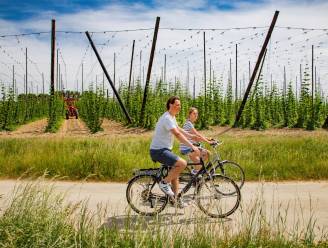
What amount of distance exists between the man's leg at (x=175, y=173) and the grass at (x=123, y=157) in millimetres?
→ 3902

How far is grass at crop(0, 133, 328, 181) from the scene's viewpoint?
482 inches

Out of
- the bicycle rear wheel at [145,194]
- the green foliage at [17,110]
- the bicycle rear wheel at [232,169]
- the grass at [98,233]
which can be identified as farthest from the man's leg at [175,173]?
the green foliage at [17,110]

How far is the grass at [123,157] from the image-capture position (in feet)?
40.2

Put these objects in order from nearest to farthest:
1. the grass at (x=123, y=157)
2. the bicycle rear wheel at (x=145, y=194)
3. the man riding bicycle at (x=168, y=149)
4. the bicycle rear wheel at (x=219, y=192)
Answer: the man riding bicycle at (x=168, y=149) → the bicycle rear wheel at (x=219, y=192) → the bicycle rear wheel at (x=145, y=194) → the grass at (x=123, y=157)

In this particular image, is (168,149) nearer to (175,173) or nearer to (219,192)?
(175,173)

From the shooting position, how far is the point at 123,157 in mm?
12516

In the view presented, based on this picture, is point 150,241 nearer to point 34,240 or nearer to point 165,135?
point 34,240

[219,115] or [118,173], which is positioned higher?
[219,115]

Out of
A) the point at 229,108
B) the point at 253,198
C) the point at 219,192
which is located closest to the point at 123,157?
the point at 253,198

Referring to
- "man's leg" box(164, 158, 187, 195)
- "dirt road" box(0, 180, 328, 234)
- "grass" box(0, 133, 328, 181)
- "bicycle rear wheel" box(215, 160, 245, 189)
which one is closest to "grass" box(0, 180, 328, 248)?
"dirt road" box(0, 180, 328, 234)

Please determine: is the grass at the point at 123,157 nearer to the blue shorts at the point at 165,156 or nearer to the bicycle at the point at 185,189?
the bicycle at the point at 185,189

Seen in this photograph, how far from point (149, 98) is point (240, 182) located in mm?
11423

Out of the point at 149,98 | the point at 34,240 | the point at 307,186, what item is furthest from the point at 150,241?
the point at 149,98

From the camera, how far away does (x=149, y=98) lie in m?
21.3
